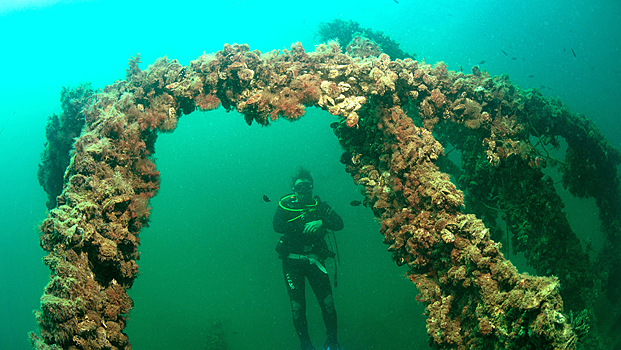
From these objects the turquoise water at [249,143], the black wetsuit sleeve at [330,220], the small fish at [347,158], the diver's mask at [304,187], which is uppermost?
the turquoise water at [249,143]

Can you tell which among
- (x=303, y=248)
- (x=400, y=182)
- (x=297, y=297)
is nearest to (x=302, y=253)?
(x=303, y=248)

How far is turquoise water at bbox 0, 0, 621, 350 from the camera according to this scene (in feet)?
96.0

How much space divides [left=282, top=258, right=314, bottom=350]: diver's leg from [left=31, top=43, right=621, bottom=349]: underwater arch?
5.56m

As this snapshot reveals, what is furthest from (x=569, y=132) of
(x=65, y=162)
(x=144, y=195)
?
(x=65, y=162)

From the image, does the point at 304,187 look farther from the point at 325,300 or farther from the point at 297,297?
the point at 325,300

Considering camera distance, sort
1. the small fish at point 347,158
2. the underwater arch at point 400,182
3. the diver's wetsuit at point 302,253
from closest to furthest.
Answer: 1. the underwater arch at point 400,182
2. the small fish at point 347,158
3. the diver's wetsuit at point 302,253

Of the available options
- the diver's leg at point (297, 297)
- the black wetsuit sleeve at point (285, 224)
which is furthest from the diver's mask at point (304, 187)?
the diver's leg at point (297, 297)

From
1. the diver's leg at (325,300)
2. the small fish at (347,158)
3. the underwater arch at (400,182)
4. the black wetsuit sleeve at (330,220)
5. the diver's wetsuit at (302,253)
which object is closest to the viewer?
the underwater arch at (400,182)

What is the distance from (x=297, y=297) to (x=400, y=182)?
6491 millimetres

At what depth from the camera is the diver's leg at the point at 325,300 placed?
7676 millimetres

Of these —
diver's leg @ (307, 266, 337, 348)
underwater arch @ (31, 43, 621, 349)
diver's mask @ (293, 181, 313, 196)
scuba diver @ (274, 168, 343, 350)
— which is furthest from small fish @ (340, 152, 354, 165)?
diver's mask @ (293, 181, 313, 196)

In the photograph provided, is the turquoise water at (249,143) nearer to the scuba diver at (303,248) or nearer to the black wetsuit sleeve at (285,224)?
the scuba diver at (303,248)

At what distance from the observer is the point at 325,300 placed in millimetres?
8031

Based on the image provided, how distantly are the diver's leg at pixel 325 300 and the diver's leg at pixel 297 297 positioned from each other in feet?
1.37
